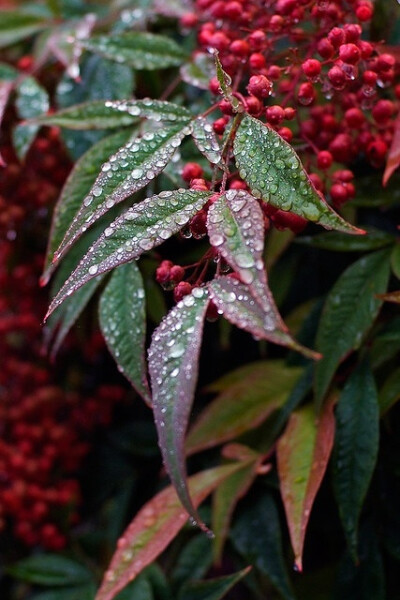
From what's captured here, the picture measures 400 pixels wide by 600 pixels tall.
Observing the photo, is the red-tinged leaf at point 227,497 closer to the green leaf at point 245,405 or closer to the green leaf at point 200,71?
the green leaf at point 245,405

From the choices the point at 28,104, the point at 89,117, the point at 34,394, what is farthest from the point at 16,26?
A: the point at 34,394

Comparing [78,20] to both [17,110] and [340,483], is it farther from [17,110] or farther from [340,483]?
[340,483]

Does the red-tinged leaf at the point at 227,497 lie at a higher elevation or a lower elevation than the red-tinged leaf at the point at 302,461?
lower

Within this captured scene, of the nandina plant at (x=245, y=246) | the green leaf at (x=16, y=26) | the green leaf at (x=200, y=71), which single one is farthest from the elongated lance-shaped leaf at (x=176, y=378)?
the green leaf at (x=16, y=26)

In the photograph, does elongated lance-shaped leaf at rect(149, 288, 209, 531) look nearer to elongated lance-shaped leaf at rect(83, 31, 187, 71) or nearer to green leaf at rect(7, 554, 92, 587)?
elongated lance-shaped leaf at rect(83, 31, 187, 71)

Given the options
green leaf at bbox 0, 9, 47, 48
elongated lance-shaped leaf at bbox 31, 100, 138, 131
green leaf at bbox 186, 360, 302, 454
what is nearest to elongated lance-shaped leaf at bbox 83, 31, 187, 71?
elongated lance-shaped leaf at bbox 31, 100, 138, 131

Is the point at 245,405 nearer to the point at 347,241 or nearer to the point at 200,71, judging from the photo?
the point at 347,241

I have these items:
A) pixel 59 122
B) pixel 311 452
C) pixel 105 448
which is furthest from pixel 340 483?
pixel 105 448
